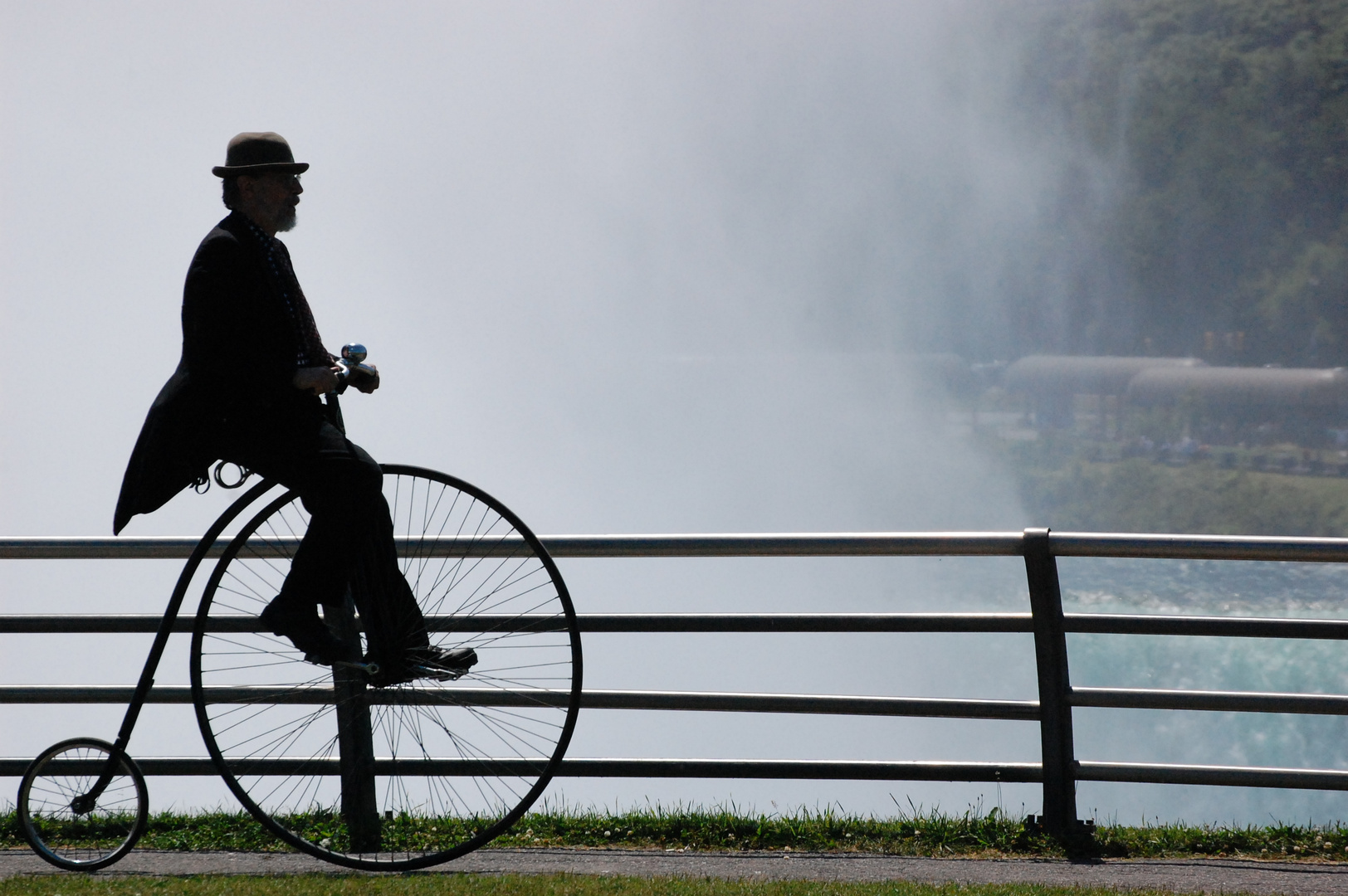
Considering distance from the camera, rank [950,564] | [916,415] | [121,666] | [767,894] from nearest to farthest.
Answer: [767,894], [121,666], [950,564], [916,415]

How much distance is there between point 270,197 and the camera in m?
3.84

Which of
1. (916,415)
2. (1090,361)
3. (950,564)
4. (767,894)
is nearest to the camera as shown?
(767,894)

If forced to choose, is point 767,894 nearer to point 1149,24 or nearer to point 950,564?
point 950,564

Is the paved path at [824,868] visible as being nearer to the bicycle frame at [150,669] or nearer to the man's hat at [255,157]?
the bicycle frame at [150,669]

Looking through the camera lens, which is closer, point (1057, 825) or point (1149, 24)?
point (1057, 825)

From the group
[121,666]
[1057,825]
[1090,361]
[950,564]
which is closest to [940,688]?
[950,564]

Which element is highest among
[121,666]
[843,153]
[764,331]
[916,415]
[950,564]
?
[843,153]

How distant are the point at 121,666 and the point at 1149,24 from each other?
256 ft

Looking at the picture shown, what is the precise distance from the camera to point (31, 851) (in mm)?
4281

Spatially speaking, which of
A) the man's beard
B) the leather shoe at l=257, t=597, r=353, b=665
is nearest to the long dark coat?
the man's beard

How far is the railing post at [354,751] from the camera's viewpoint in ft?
14.1

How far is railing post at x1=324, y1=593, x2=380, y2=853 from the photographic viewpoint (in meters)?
4.30

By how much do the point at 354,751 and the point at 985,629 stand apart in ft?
7.31

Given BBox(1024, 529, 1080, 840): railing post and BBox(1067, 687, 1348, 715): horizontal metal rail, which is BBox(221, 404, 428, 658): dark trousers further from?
BBox(1067, 687, 1348, 715): horizontal metal rail
